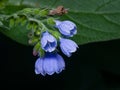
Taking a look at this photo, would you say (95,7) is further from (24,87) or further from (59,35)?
(24,87)

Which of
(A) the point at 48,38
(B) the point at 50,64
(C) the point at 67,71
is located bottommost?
(C) the point at 67,71

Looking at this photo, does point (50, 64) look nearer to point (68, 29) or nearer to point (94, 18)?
point (68, 29)

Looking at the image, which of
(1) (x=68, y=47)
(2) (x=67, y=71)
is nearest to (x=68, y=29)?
(1) (x=68, y=47)

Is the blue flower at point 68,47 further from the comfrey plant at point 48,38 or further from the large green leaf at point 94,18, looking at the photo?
the large green leaf at point 94,18

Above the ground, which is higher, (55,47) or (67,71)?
(55,47)

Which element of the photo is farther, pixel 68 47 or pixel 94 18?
pixel 94 18

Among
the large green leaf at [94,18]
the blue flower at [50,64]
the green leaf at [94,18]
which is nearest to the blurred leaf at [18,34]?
the large green leaf at [94,18]
